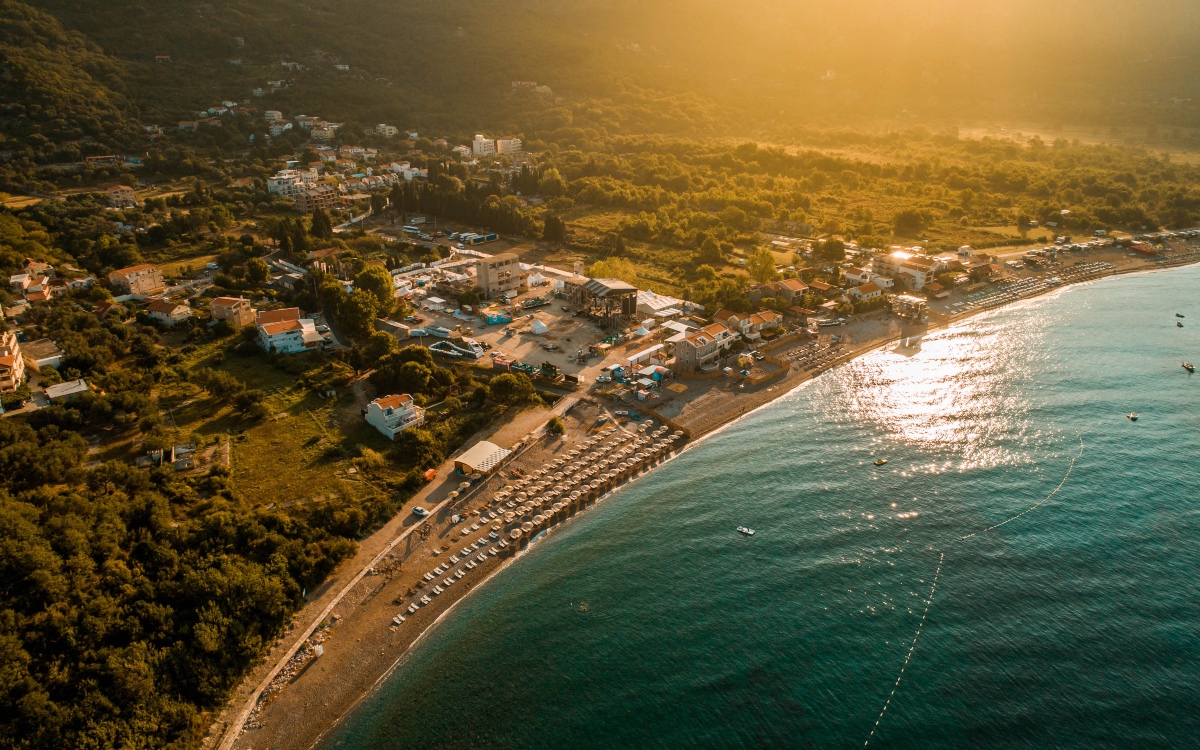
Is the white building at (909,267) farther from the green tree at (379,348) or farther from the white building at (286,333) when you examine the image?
the white building at (286,333)

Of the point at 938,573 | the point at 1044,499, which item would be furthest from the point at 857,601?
the point at 1044,499

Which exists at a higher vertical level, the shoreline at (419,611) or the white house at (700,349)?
the white house at (700,349)

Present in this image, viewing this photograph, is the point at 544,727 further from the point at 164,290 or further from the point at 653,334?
the point at 164,290

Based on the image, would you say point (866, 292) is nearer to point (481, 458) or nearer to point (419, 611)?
point (481, 458)

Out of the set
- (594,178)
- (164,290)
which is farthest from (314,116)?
(164,290)

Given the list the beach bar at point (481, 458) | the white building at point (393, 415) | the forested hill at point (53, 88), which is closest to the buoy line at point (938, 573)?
the beach bar at point (481, 458)

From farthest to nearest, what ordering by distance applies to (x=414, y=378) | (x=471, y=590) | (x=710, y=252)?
1. (x=710, y=252)
2. (x=414, y=378)
3. (x=471, y=590)

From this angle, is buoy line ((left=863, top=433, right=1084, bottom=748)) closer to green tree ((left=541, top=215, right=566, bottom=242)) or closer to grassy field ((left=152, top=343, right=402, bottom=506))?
grassy field ((left=152, top=343, right=402, bottom=506))
